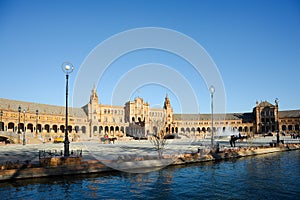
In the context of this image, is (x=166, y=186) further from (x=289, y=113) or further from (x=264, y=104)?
(x=289, y=113)

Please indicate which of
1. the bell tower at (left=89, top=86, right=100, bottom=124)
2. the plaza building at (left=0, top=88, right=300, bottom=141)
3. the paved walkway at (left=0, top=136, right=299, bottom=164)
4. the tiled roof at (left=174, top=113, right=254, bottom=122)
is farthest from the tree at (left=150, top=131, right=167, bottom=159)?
the tiled roof at (left=174, top=113, right=254, bottom=122)

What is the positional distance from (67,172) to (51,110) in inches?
3137

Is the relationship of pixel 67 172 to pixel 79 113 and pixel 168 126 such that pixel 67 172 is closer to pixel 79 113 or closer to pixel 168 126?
pixel 79 113

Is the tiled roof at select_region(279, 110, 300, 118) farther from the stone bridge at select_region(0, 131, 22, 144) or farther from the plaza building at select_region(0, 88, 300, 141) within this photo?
the stone bridge at select_region(0, 131, 22, 144)

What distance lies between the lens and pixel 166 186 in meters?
14.6

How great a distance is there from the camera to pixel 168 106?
127 m

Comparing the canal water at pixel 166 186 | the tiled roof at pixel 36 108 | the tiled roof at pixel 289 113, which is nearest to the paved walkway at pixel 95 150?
the canal water at pixel 166 186

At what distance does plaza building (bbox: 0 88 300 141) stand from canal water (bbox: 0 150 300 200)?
57.8m

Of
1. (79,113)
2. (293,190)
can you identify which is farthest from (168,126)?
(293,190)

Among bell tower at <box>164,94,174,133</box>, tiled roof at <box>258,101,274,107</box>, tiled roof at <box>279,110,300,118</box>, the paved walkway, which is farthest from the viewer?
tiled roof at <box>258,101,274,107</box>

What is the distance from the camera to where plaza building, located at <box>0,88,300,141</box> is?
77375 mm

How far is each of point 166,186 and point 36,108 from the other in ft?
265

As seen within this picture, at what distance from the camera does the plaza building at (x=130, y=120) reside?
77375 millimetres

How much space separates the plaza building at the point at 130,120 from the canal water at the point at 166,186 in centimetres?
5783
